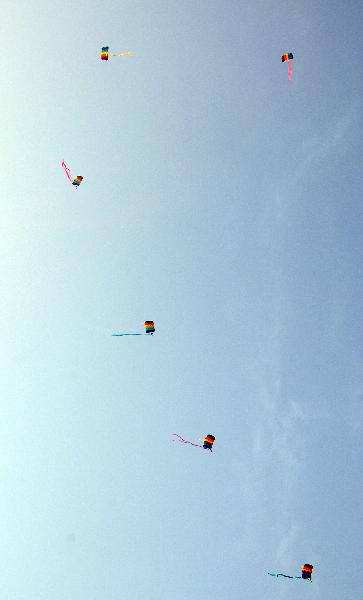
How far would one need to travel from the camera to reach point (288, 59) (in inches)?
816

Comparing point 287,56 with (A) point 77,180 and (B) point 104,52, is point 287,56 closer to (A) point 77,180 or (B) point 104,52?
(B) point 104,52

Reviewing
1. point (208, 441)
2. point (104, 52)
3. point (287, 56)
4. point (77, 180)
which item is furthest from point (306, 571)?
point (104, 52)

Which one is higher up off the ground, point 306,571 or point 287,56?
point 287,56

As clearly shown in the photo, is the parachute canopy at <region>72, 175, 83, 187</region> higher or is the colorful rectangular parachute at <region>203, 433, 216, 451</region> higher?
the parachute canopy at <region>72, 175, 83, 187</region>

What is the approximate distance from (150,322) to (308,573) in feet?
44.5

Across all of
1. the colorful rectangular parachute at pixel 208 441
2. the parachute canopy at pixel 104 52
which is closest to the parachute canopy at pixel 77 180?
the parachute canopy at pixel 104 52

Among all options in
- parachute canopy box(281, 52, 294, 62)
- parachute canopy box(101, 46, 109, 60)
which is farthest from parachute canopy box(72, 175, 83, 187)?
parachute canopy box(281, 52, 294, 62)

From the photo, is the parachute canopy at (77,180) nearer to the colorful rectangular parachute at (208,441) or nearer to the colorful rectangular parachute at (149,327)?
the colorful rectangular parachute at (149,327)

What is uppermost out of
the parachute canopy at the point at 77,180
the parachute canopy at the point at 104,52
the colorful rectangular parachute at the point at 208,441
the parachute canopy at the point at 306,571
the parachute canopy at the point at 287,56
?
the parachute canopy at the point at 287,56

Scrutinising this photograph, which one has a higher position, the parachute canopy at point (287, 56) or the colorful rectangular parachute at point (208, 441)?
the parachute canopy at point (287, 56)

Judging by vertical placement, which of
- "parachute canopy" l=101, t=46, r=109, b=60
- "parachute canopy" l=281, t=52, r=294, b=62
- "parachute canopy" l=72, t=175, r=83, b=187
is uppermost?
"parachute canopy" l=281, t=52, r=294, b=62

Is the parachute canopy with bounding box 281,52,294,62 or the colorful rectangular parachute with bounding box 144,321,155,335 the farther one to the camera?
the colorful rectangular parachute with bounding box 144,321,155,335

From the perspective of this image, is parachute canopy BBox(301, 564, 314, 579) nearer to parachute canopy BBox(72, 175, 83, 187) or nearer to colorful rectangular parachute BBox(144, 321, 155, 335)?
colorful rectangular parachute BBox(144, 321, 155, 335)

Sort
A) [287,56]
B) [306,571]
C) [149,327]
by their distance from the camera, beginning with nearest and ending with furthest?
[306,571] < [287,56] < [149,327]
